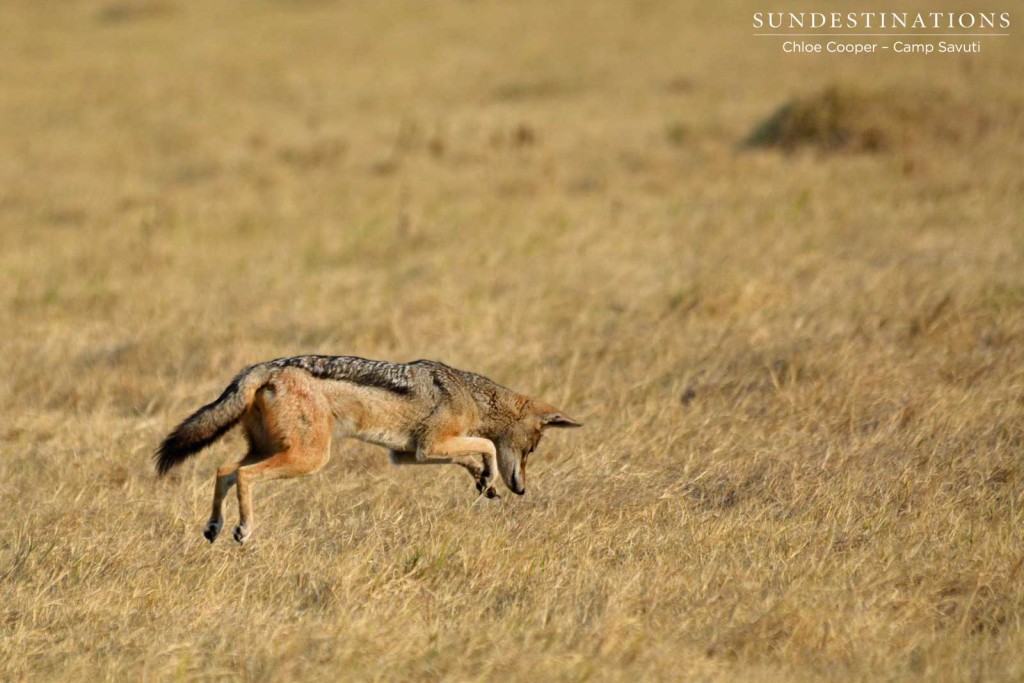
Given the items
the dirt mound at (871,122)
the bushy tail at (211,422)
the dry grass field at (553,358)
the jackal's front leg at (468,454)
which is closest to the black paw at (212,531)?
the dry grass field at (553,358)

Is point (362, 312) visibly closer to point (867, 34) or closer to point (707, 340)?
point (707, 340)

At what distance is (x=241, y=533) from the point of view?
6.14m

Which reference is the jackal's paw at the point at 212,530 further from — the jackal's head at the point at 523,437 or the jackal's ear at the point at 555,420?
the jackal's ear at the point at 555,420

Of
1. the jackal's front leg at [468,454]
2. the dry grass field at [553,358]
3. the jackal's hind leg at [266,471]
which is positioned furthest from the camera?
the jackal's front leg at [468,454]

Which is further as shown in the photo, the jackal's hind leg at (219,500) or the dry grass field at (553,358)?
the jackal's hind leg at (219,500)

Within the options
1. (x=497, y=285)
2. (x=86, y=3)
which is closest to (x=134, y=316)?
(x=497, y=285)

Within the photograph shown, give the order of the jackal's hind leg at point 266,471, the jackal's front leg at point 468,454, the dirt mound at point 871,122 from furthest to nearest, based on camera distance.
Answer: the dirt mound at point 871,122
the jackal's front leg at point 468,454
the jackal's hind leg at point 266,471

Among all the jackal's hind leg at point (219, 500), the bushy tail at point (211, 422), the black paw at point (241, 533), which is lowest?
the black paw at point (241, 533)

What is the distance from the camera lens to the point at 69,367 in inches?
373

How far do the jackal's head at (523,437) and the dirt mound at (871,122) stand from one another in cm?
1068

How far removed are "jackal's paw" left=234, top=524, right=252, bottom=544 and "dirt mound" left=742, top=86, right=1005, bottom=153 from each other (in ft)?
40.5

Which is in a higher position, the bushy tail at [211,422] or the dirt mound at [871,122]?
the dirt mound at [871,122]

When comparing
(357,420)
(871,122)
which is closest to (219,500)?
(357,420)

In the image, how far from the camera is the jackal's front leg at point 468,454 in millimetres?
6758
